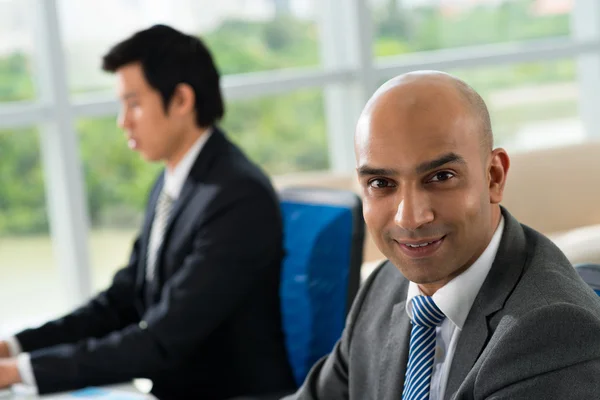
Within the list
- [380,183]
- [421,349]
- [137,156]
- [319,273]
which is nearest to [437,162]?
[380,183]

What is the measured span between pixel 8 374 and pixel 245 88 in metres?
2.69

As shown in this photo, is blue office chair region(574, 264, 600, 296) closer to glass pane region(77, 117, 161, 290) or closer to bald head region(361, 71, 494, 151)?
bald head region(361, 71, 494, 151)

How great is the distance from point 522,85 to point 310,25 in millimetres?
1362

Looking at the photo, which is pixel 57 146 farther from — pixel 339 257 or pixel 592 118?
pixel 592 118

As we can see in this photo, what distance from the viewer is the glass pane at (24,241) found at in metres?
4.34

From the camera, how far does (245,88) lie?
4.72 metres

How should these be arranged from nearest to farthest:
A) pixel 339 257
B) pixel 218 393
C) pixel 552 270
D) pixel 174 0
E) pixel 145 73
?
pixel 552 270
pixel 339 257
pixel 218 393
pixel 145 73
pixel 174 0

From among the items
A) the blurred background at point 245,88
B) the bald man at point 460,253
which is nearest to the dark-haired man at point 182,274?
the bald man at point 460,253

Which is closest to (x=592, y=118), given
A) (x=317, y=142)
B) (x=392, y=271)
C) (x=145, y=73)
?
(x=317, y=142)

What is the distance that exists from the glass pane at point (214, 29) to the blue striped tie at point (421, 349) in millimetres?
3170

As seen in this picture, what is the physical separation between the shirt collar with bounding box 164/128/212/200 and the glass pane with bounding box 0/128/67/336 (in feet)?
5.90

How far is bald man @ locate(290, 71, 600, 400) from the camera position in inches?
51.0

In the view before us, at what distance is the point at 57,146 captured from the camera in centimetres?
426

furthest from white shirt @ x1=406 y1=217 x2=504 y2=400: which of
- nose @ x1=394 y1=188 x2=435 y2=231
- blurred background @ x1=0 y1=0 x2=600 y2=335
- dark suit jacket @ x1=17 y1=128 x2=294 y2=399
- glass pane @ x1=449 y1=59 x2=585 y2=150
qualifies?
glass pane @ x1=449 y1=59 x2=585 y2=150
